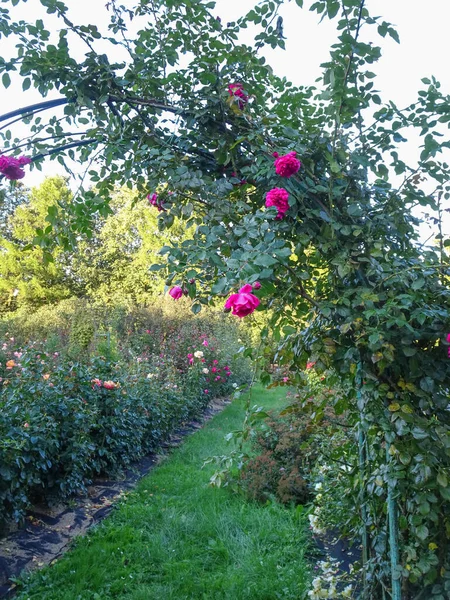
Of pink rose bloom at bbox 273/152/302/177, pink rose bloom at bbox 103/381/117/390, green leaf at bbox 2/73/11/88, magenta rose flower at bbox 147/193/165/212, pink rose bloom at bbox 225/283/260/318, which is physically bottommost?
pink rose bloom at bbox 225/283/260/318

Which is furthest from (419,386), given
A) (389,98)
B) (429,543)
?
(389,98)

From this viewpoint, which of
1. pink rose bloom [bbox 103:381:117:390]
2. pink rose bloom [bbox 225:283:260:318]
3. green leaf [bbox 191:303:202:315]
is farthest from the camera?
pink rose bloom [bbox 103:381:117:390]

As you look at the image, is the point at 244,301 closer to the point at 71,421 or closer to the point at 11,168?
the point at 11,168

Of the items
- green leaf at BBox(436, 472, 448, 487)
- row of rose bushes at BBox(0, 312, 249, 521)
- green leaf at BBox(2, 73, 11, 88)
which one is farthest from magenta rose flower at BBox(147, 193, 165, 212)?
row of rose bushes at BBox(0, 312, 249, 521)

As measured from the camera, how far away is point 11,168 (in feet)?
5.52

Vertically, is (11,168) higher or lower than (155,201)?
higher

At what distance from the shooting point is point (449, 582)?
138cm

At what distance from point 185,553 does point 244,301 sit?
2.17 meters

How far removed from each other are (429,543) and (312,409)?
23.0 inches

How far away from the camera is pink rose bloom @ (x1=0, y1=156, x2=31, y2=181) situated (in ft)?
5.46

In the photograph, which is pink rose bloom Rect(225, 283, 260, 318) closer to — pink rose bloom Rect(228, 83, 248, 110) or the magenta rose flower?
the magenta rose flower

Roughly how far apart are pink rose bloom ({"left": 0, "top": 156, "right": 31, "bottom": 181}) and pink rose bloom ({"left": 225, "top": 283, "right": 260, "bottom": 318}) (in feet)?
3.30

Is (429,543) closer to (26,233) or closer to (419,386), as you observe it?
(419,386)

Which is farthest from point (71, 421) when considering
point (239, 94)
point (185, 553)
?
point (239, 94)
